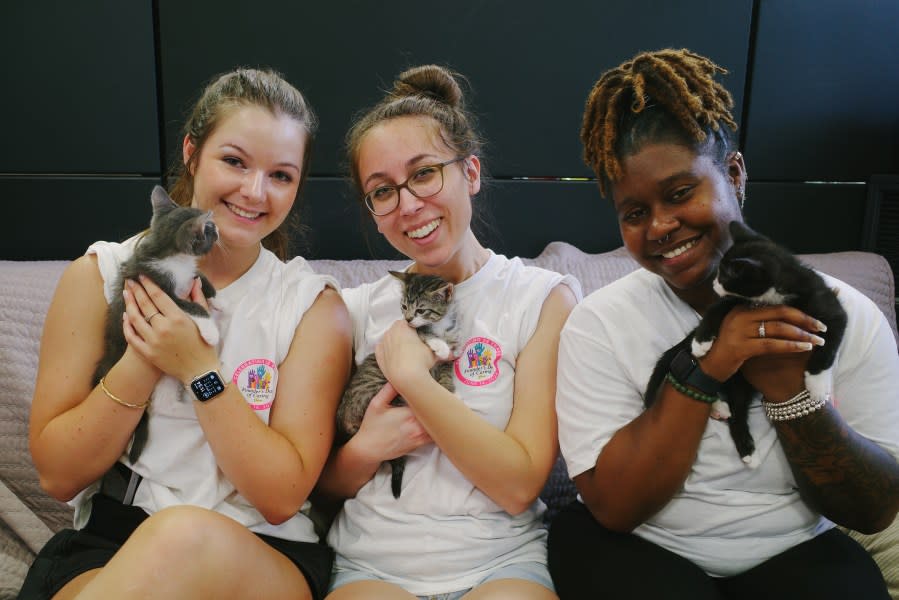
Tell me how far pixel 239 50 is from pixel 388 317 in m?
1.29

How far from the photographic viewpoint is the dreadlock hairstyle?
1.28 meters

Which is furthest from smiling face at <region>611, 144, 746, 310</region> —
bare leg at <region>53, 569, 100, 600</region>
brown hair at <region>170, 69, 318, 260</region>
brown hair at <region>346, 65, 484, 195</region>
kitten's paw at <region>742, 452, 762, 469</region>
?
bare leg at <region>53, 569, 100, 600</region>

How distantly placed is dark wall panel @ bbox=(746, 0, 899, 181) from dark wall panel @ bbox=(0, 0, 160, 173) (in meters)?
2.41

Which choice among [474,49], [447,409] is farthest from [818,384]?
[474,49]

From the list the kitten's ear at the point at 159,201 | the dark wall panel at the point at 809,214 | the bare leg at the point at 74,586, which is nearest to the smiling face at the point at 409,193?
the kitten's ear at the point at 159,201

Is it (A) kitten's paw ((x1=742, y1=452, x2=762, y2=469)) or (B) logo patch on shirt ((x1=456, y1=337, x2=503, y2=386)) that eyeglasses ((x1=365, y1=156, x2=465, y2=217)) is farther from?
(A) kitten's paw ((x1=742, y1=452, x2=762, y2=469))

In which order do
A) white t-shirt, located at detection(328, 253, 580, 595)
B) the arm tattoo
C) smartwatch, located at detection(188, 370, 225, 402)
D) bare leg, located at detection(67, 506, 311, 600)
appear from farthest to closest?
white t-shirt, located at detection(328, 253, 580, 595)
smartwatch, located at detection(188, 370, 225, 402)
the arm tattoo
bare leg, located at detection(67, 506, 311, 600)

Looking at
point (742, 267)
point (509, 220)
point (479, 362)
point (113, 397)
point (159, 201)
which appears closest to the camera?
point (742, 267)

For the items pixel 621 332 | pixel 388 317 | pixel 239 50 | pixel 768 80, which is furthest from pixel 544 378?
pixel 768 80

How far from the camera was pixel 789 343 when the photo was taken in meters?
1.10

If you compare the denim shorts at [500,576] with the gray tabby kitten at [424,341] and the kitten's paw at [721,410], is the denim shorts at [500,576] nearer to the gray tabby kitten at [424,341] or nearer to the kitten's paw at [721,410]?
the gray tabby kitten at [424,341]

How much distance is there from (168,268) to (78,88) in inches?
55.7

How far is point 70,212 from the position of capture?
7.88 feet

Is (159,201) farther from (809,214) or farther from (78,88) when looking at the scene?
(809,214)
